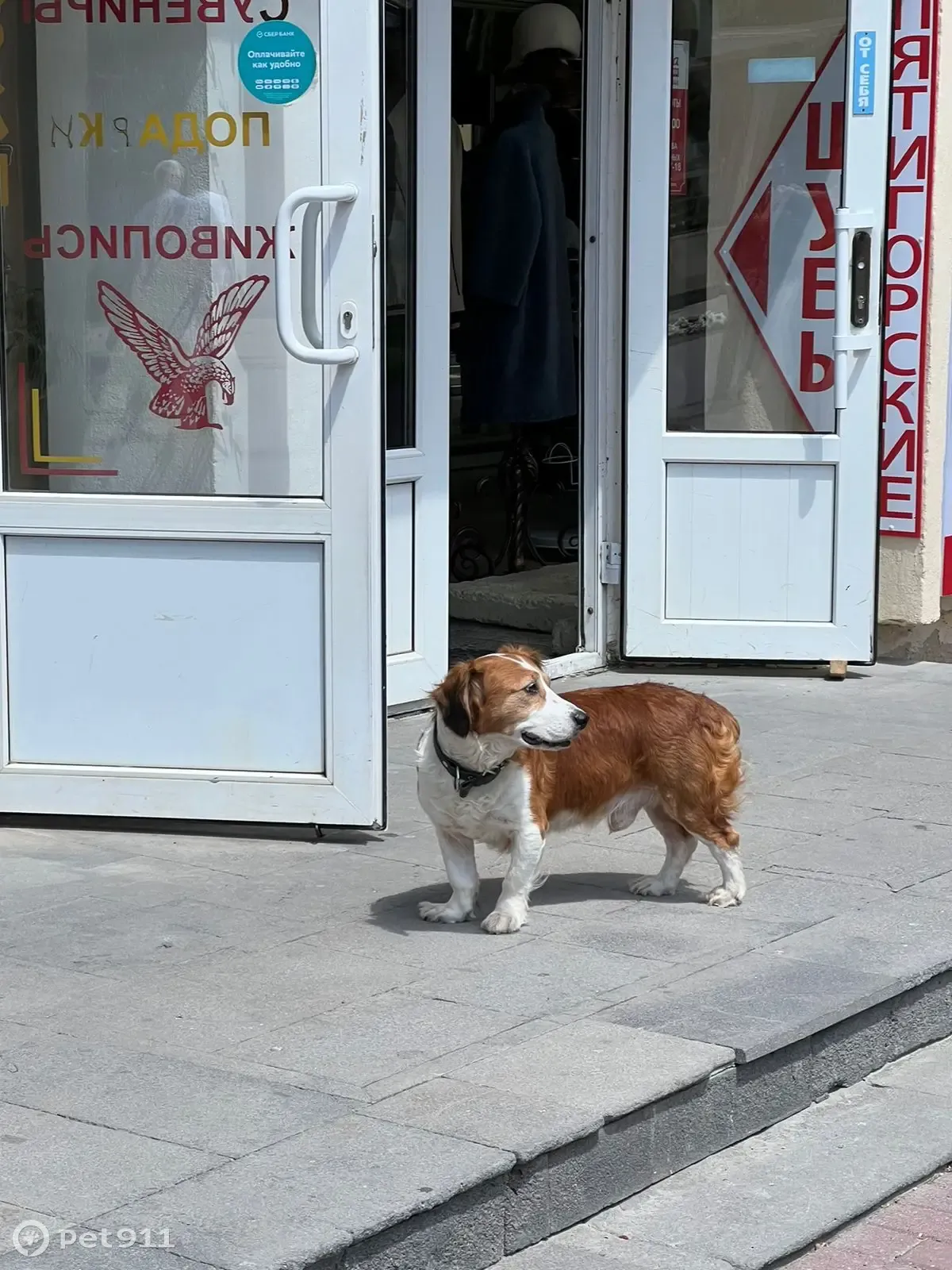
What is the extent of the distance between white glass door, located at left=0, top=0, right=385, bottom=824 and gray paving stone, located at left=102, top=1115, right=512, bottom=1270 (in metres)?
2.06

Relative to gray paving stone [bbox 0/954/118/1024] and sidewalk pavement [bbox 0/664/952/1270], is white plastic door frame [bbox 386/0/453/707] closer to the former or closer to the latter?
sidewalk pavement [bbox 0/664/952/1270]

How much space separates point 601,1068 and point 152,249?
2.76 metres

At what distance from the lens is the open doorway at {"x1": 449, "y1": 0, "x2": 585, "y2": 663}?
8297mm

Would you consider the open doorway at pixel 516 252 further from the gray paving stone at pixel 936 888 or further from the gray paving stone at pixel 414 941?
the gray paving stone at pixel 414 941

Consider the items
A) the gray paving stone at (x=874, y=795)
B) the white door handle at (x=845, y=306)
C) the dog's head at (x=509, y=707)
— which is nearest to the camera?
the dog's head at (x=509, y=707)

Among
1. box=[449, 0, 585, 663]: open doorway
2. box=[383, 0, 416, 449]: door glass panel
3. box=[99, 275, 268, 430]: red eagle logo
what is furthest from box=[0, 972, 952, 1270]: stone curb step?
box=[449, 0, 585, 663]: open doorway

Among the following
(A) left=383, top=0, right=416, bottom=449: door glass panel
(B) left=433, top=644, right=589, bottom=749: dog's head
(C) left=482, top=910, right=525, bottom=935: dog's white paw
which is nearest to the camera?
(B) left=433, top=644, right=589, bottom=749: dog's head

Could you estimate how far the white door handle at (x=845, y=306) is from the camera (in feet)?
22.9

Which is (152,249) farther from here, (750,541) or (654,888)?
(750,541)

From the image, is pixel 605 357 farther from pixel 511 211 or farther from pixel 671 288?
pixel 511 211

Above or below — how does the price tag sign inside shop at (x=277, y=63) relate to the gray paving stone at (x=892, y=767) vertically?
above

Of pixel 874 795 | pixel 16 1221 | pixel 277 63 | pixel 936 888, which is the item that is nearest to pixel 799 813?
pixel 874 795

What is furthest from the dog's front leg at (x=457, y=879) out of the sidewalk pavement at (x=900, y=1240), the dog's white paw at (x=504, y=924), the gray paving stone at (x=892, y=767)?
the gray paving stone at (x=892, y=767)

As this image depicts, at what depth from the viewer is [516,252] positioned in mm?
8328
